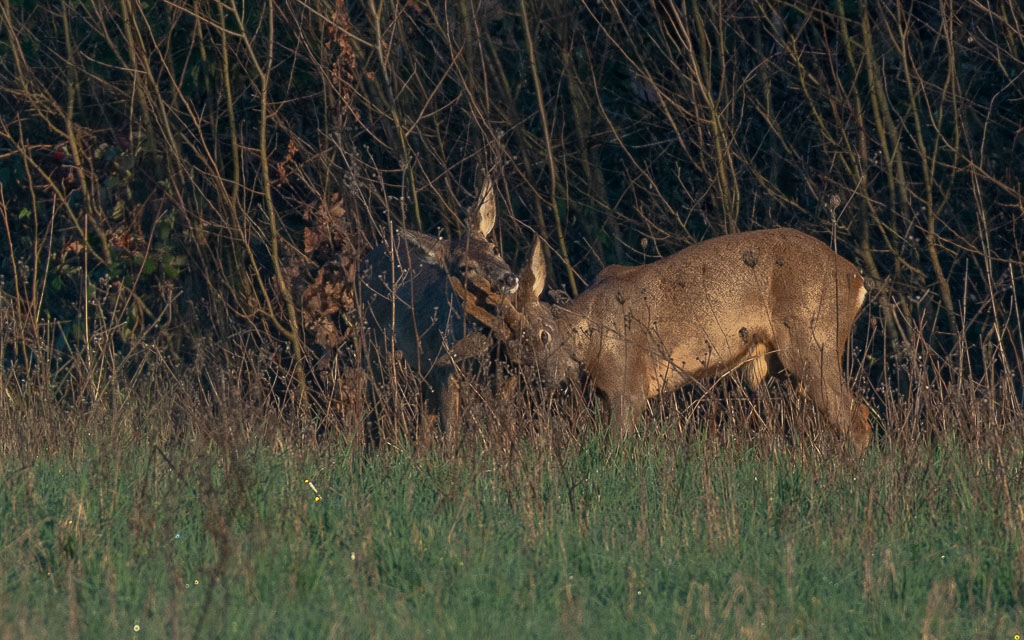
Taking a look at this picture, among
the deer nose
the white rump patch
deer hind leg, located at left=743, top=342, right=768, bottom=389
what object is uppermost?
the deer nose

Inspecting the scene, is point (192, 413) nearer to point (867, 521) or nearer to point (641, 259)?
point (867, 521)

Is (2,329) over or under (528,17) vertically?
under

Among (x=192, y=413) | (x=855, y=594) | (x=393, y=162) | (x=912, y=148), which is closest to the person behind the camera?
(x=855, y=594)

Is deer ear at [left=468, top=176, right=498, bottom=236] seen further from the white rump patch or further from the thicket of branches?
the white rump patch

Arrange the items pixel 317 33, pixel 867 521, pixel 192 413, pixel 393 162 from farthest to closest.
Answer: pixel 393 162, pixel 317 33, pixel 192 413, pixel 867 521

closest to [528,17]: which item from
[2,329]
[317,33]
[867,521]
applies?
[317,33]

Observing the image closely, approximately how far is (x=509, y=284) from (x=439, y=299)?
1.11 meters

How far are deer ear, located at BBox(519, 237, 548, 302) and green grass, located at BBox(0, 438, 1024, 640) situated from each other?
1.54 metres

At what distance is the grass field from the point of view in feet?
12.1

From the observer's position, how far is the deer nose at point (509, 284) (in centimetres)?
667

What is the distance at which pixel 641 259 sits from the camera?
983cm

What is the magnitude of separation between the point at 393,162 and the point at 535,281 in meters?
3.39

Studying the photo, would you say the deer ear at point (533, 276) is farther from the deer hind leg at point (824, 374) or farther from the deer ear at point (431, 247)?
the deer hind leg at point (824, 374)

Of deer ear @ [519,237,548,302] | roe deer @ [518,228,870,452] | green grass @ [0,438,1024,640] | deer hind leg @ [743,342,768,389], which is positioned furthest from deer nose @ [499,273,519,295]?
deer hind leg @ [743,342,768,389]
